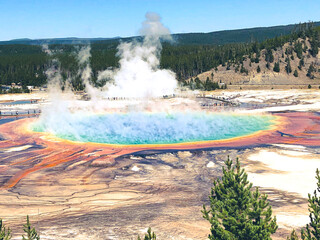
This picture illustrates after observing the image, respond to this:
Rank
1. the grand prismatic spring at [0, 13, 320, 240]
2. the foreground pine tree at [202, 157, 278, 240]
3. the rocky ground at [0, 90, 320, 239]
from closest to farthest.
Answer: the foreground pine tree at [202, 157, 278, 240]
the rocky ground at [0, 90, 320, 239]
the grand prismatic spring at [0, 13, 320, 240]

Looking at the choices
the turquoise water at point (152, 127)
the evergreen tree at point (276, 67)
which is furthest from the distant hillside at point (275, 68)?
the turquoise water at point (152, 127)

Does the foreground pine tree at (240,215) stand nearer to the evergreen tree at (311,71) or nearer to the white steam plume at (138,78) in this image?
the white steam plume at (138,78)

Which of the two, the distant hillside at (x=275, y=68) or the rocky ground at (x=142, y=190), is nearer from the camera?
the rocky ground at (x=142, y=190)

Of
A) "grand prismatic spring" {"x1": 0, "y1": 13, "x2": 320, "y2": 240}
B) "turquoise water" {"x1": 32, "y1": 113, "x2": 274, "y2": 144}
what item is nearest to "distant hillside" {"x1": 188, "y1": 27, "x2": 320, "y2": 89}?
"grand prismatic spring" {"x1": 0, "y1": 13, "x2": 320, "y2": 240}

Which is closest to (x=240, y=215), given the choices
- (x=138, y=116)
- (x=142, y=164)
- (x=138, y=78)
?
(x=142, y=164)

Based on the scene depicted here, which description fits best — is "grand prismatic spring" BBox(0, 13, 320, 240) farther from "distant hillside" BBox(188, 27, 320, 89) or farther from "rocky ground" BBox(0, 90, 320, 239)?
"distant hillside" BBox(188, 27, 320, 89)

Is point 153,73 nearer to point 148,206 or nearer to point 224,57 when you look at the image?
point 224,57
